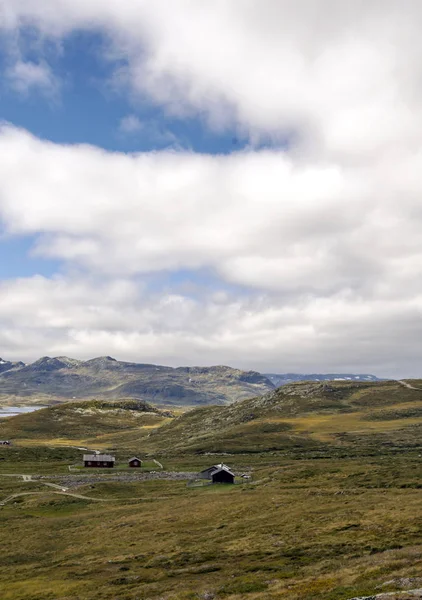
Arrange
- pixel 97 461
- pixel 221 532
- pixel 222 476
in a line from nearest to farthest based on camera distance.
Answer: pixel 221 532
pixel 222 476
pixel 97 461

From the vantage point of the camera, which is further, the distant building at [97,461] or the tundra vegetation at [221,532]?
the distant building at [97,461]

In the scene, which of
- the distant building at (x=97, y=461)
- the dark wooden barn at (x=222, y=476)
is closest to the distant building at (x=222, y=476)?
the dark wooden barn at (x=222, y=476)

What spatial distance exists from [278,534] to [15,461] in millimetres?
118174

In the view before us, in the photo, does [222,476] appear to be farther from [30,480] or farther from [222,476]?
[30,480]

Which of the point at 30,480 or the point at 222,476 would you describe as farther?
the point at 30,480

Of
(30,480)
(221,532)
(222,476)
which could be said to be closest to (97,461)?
(30,480)

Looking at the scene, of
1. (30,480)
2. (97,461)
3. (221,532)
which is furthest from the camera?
(97,461)

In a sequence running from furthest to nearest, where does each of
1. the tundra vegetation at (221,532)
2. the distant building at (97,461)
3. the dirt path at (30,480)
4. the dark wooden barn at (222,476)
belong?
the distant building at (97,461)
the dirt path at (30,480)
the dark wooden barn at (222,476)
the tundra vegetation at (221,532)

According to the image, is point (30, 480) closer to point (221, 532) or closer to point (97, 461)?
point (97, 461)

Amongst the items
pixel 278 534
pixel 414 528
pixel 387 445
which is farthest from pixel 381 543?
pixel 387 445

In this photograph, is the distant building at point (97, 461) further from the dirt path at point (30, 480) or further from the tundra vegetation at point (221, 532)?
the dirt path at point (30, 480)

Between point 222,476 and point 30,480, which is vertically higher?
point 222,476

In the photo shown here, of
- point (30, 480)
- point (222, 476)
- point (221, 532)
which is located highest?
point (221, 532)

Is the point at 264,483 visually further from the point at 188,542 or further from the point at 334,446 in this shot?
the point at 334,446
